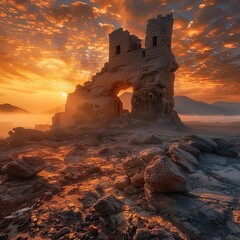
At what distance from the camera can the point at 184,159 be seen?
18.8 feet

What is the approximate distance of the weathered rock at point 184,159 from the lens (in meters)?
5.44

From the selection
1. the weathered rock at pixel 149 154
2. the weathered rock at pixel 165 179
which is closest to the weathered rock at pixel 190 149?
the weathered rock at pixel 149 154

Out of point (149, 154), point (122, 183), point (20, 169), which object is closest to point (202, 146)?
point (149, 154)

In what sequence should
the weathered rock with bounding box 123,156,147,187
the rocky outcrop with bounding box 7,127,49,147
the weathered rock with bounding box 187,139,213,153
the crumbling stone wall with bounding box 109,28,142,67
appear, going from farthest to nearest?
the crumbling stone wall with bounding box 109,28,142,67 < the rocky outcrop with bounding box 7,127,49,147 < the weathered rock with bounding box 187,139,213,153 < the weathered rock with bounding box 123,156,147,187

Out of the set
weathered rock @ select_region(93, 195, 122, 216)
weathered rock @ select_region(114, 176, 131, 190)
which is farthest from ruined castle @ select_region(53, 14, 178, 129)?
weathered rock @ select_region(93, 195, 122, 216)

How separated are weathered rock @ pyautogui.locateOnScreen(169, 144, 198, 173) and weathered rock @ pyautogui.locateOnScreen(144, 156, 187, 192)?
1.47 m

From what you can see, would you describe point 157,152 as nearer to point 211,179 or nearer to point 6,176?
point 211,179

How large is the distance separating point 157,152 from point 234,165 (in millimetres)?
2626

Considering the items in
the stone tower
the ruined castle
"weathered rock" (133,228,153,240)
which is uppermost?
the stone tower

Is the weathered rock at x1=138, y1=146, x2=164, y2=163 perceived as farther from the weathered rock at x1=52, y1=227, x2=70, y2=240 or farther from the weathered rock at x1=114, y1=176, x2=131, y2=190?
the weathered rock at x1=52, y1=227, x2=70, y2=240

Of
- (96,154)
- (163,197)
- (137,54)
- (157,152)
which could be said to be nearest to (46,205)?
(163,197)

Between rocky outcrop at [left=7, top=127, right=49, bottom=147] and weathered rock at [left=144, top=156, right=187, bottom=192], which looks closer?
weathered rock at [left=144, top=156, right=187, bottom=192]

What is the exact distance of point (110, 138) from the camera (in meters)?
13.1

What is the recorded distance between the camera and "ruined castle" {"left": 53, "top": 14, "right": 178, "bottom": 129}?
62.4ft
